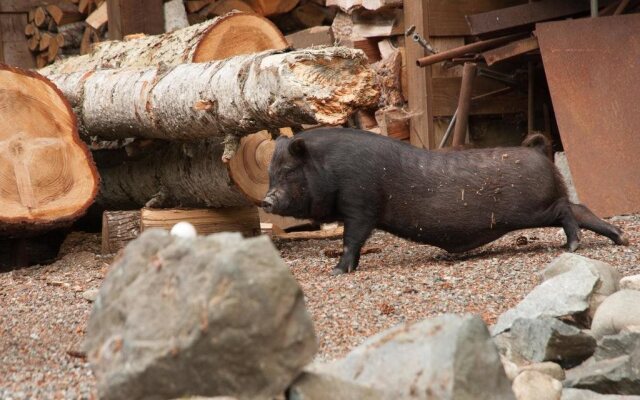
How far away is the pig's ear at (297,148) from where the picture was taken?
5.26 m

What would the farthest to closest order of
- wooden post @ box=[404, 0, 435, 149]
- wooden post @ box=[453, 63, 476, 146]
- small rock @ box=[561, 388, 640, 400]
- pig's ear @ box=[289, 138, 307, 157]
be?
wooden post @ box=[404, 0, 435, 149] < wooden post @ box=[453, 63, 476, 146] < pig's ear @ box=[289, 138, 307, 157] < small rock @ box=[561, 388, 640, 400]

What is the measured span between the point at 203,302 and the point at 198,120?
141 inches

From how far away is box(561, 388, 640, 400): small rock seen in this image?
2885 mm

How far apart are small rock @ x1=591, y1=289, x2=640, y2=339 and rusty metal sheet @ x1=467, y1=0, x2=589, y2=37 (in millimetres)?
3496

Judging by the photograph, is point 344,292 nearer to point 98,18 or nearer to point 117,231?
point 117,231

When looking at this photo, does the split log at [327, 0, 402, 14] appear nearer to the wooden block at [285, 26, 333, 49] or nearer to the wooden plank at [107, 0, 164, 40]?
the wooden block at [285, 26, 333, 49]

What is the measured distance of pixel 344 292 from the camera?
459cm

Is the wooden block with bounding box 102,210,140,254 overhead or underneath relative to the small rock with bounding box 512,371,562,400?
underneath

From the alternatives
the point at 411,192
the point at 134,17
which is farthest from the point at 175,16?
the point at 411,192

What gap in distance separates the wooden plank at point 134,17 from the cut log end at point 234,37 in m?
1.94

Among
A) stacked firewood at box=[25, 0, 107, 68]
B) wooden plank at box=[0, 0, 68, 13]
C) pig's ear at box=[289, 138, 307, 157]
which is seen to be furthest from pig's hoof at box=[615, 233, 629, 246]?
wooden plank at box=[0, 0, 68, 13]

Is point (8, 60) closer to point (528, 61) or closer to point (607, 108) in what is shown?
point (528, 61)

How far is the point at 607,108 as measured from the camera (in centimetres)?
634

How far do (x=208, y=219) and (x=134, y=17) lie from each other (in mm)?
2550
